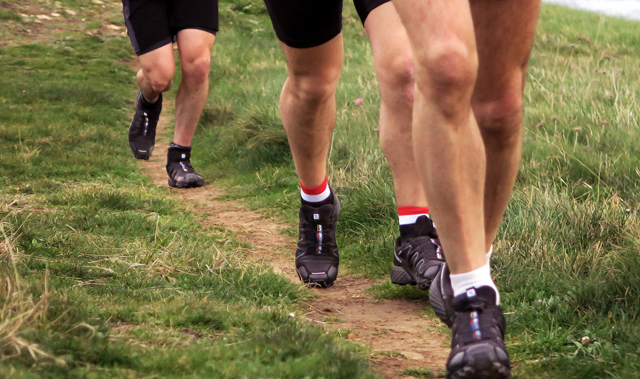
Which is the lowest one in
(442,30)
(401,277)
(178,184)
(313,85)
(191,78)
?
(178,184)

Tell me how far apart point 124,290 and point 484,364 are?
127 cm

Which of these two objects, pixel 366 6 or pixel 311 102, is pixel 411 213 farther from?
pixel 366 6

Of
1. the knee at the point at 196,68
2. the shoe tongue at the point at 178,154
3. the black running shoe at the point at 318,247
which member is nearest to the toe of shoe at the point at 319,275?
the black running shoe at the point at 318,247

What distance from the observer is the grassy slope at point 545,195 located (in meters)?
2.21

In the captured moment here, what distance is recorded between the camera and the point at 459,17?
1.73 m

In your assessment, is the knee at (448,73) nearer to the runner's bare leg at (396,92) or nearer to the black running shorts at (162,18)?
the runner's bare leg at (396,92)

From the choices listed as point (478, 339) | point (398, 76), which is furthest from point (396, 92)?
point (478, 339)

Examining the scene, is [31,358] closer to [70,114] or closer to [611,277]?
[611,277]

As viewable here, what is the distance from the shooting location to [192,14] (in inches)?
194

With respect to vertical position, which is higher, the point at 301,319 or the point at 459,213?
the point at 459,213

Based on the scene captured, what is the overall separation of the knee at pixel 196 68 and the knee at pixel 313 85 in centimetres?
232

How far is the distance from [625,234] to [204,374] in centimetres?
193

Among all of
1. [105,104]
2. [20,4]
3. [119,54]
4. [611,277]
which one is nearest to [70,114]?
[105,104]

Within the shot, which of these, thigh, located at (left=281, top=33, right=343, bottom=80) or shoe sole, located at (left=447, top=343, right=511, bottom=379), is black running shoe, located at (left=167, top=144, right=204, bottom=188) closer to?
thigh, located at (left=281, top=33, right=343, bottom=80)
